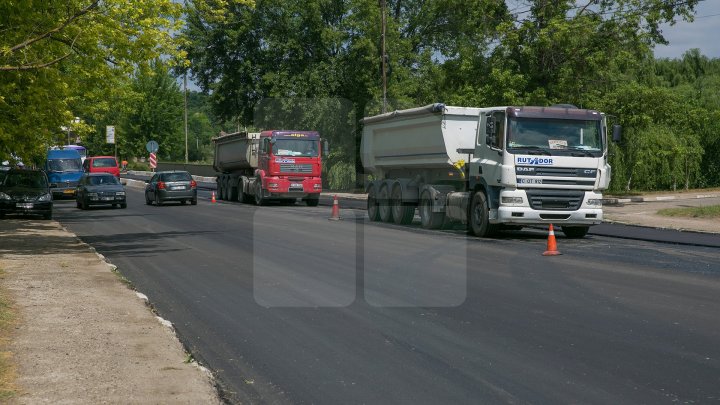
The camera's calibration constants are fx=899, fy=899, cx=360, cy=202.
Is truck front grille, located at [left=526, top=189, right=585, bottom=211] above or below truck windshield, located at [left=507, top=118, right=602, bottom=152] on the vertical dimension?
below

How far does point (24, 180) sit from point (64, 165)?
56.3 feet

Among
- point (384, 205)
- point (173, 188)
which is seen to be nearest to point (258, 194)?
point (173, 188)

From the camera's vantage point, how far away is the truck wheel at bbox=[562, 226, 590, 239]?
21500 mm

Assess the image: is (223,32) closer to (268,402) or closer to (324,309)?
(324,309)

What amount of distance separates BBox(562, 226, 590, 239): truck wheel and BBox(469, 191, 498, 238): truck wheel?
1920mm

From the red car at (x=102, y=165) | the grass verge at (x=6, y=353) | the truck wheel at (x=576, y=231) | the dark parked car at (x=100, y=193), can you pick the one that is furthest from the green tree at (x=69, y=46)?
the red car at (x=102, y=165)

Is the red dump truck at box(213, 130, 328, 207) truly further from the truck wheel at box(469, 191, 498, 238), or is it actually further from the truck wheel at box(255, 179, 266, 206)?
the truck wheel at box(469, 191, 498, 238)

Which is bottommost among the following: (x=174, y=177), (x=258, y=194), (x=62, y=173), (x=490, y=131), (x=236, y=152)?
(x=258, y=194)

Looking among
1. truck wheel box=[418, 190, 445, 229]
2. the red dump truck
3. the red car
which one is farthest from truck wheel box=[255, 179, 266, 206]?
the red car

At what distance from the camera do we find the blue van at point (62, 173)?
156 ft

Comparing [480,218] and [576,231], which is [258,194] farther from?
[576,231]

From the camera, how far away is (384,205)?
2644cm

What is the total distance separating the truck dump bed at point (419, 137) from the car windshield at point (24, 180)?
1169 cm

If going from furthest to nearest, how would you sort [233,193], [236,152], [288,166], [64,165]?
[64,165] < [233,193] < [236,152] < [288,166]
